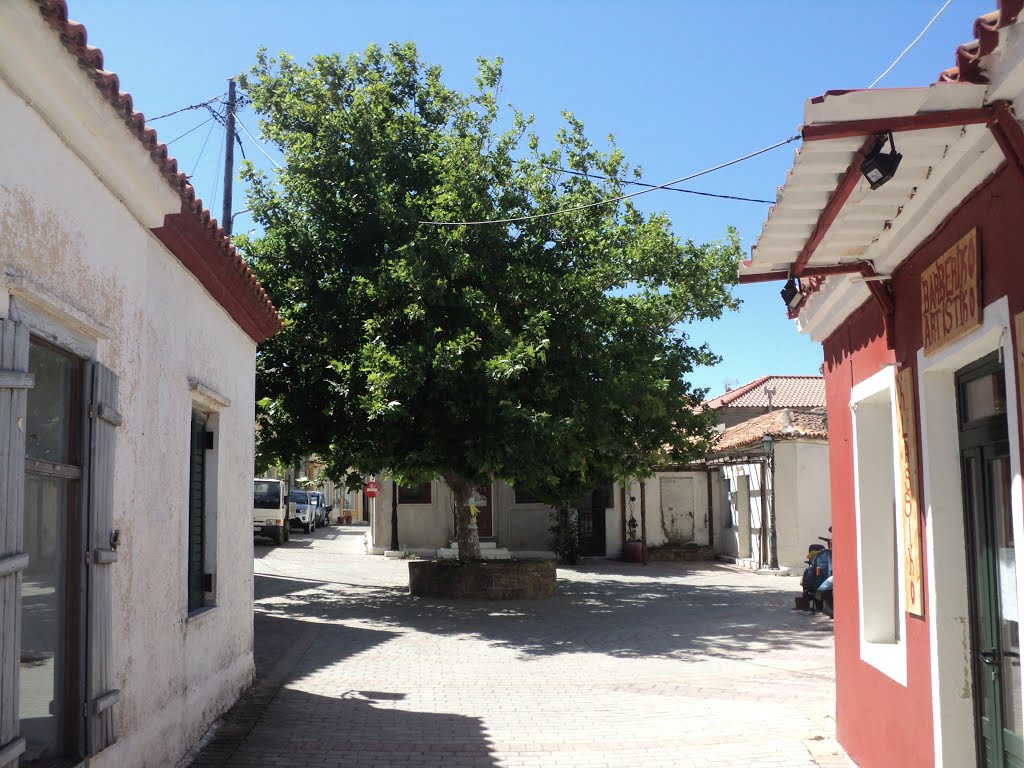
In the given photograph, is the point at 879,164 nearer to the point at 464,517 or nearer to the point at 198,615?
the point at 198,615

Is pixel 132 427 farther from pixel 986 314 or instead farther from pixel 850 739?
pixel 850 739

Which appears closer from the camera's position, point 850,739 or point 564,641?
point 850,739

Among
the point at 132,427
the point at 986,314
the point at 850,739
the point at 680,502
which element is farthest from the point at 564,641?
the point at 680,502

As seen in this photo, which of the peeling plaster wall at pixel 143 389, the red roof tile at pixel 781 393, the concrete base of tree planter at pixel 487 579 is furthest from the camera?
the red roof tile at pixel 781 393

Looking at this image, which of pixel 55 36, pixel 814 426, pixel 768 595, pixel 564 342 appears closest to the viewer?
pixel 55 36

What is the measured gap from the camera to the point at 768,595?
58.4ft

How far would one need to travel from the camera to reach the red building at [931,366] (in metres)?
3.50

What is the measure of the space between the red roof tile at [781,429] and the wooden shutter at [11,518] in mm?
18366

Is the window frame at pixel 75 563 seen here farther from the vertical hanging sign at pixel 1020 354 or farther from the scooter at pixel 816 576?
the scooter at pixel 816 576

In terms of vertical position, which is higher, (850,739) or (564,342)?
(564,342)

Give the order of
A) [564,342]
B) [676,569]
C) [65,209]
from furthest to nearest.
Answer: [676,569], [564,342], [65,209]

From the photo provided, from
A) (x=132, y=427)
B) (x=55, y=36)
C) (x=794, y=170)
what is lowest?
(x=132, y=427)

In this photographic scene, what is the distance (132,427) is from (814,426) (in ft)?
61.4

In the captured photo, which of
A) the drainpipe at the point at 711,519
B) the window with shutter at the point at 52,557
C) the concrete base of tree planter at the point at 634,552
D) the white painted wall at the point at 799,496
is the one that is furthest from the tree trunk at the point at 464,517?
the window with shutter at the point at 52,557
